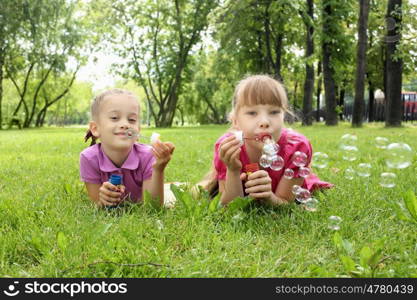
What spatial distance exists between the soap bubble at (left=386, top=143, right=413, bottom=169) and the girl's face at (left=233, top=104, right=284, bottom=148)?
703 millimetres

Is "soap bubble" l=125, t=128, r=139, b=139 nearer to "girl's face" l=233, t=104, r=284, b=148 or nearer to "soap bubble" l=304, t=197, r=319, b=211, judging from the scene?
"girl's face" l=233, t=104, r=284, b=148

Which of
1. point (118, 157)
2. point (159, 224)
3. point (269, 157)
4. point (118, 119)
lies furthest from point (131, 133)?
point (269, 157)

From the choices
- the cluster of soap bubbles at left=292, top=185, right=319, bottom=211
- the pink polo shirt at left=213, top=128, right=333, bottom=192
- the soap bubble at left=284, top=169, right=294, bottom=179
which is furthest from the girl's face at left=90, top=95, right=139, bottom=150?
the cluster of soap bubbles at left=292, top=185, right=319, bottom=211

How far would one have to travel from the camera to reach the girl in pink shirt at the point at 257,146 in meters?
2.75

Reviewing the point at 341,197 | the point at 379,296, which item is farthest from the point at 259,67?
the point at 379,296

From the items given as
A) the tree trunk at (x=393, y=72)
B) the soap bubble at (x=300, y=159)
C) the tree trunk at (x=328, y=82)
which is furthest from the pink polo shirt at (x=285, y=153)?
the tree trunk at (x=328, y=82)

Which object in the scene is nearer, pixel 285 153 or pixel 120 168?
pixel 285 153

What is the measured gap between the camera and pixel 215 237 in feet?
7.43

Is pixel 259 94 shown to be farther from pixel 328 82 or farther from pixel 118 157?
pixel 328 82

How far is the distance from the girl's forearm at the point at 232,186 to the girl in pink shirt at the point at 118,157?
0.43m

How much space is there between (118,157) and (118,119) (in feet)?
1.13

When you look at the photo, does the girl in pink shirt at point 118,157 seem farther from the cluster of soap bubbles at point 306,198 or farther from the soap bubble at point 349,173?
the soap bubble at point 349,173

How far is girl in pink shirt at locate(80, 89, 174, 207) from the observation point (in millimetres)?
2984

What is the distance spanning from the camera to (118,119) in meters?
3.05
